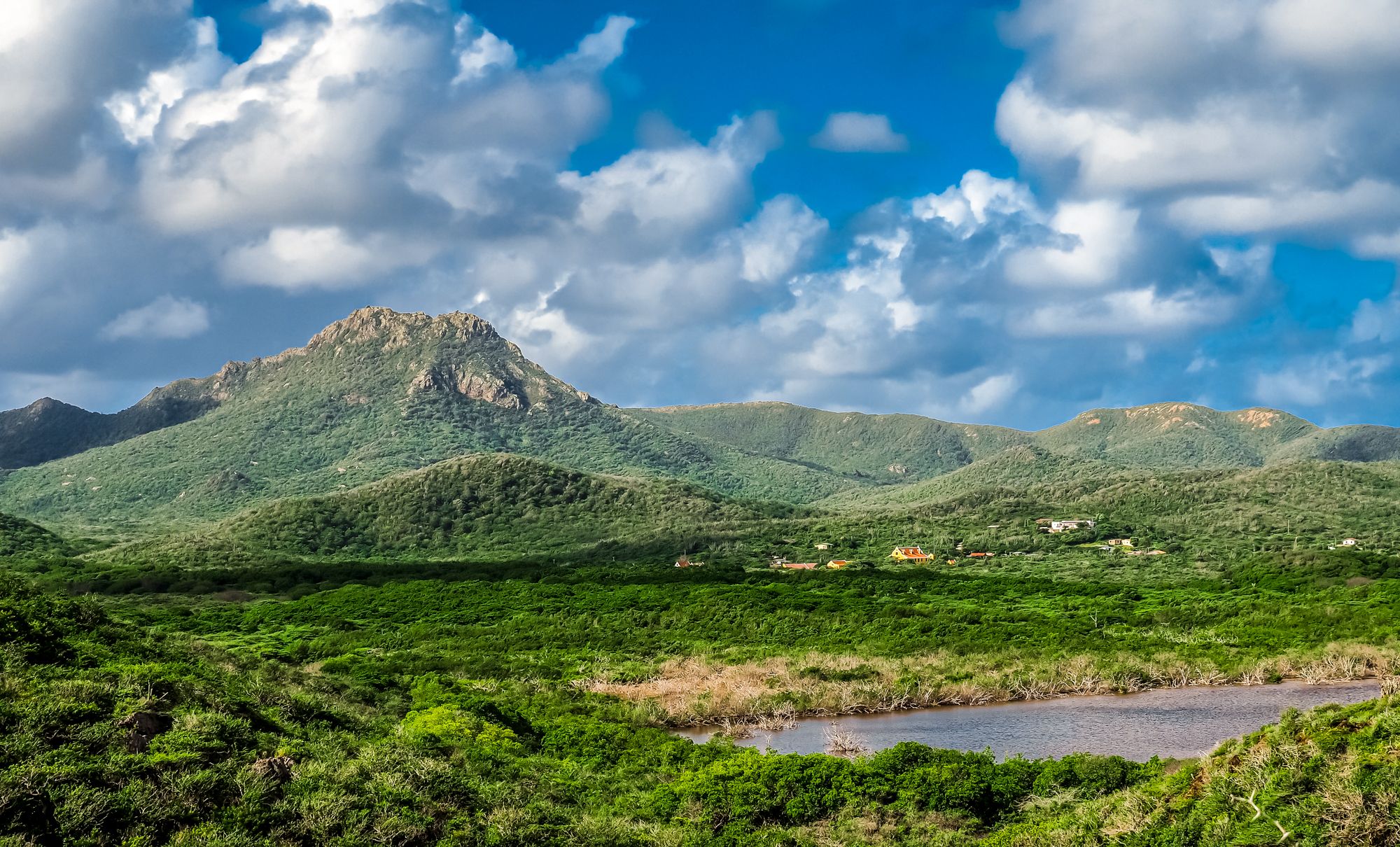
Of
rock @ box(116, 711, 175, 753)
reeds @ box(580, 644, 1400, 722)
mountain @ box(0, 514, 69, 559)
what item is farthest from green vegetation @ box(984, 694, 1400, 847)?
mountain @ box(0, 514, 69, 559)

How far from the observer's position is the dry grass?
5856cm

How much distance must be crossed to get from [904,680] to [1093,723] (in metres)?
11.3

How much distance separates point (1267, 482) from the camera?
583 ft

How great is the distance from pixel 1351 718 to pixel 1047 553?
4993 inches

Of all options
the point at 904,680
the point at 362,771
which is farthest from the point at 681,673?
the point at 362,771

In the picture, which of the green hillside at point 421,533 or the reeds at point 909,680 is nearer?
the reeds at point 909,680

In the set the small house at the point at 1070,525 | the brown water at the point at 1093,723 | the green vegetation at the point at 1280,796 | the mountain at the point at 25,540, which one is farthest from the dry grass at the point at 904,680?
the mountain at the point at 25,540

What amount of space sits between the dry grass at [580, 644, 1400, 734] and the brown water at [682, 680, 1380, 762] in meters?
0.94

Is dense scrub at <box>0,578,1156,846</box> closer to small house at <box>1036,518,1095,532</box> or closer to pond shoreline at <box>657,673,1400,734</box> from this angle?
pond shoreline at <box>657,673,1400,734</box>

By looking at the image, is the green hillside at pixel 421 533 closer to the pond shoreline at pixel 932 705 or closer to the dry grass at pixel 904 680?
the dry grass at pixel 904 680

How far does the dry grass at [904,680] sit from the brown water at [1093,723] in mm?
938

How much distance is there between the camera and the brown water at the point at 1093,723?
4914 cm

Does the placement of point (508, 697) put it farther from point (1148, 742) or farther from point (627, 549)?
point (627, 549)


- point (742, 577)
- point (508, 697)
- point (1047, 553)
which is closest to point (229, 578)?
point (742, 577)
